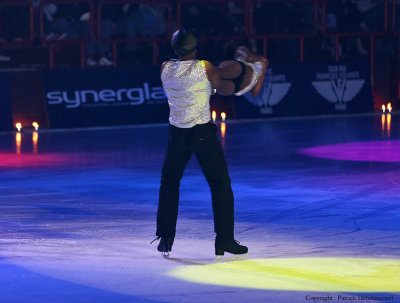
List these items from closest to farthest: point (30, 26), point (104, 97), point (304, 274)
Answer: point (304, 274), point (104, 97), point (30, 26)

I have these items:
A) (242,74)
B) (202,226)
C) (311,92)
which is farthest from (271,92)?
(242,74)

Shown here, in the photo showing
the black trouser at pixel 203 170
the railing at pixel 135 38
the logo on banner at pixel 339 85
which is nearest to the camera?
the black trouser at pixel 203 170

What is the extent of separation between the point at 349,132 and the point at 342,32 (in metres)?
6.07

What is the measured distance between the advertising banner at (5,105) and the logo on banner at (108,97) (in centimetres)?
92

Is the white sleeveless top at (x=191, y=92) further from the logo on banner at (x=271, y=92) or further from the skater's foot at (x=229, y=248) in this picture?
the logo on banner at (x=271, y=92)

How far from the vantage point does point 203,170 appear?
7844 millimetres

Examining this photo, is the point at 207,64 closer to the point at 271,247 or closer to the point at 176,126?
the point at 176,126

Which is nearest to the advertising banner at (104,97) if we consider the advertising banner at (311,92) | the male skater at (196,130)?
the advertising banner at (311,92)

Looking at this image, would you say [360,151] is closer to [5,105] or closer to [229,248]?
[5,105]

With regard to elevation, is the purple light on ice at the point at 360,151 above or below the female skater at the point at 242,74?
below

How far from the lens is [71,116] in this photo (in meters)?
23.0

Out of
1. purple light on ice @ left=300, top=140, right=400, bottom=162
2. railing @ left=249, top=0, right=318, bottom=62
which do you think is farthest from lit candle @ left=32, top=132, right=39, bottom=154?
railing @ left=249, top=0, right=318, bottom=62

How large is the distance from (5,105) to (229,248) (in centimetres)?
1562

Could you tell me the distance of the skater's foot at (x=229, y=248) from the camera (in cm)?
784
